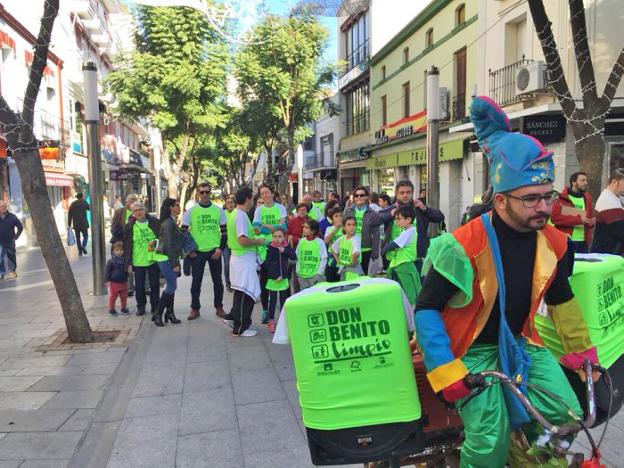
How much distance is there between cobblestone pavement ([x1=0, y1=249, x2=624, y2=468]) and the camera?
361 centimetres

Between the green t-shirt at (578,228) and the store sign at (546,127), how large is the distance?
26.1 ft

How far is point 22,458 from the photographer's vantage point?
3555mm

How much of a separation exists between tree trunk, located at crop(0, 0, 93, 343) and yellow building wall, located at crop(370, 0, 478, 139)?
1450cm

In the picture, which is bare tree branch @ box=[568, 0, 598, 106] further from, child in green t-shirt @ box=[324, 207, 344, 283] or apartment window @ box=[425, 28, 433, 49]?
apartment window @ box=[425, 28, 433, 49]

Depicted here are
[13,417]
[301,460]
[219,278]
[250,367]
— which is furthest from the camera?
[219,278]

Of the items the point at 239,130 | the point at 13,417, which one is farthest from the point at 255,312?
the point at 239,130

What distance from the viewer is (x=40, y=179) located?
6.05m

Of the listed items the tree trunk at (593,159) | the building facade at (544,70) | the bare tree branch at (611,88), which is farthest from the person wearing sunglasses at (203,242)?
the building facade at (544,70)

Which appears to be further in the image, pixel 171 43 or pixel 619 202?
pixel 171 43

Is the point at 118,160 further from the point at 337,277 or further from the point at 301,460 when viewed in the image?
the point at 301,460

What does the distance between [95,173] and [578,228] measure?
7626mm

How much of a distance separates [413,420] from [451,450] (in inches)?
16.5

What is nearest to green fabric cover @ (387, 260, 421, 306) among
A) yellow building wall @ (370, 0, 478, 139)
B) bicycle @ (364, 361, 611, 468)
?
bicycle @ (364, 361, 611, 468)

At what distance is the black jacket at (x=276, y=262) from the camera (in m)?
6.90
